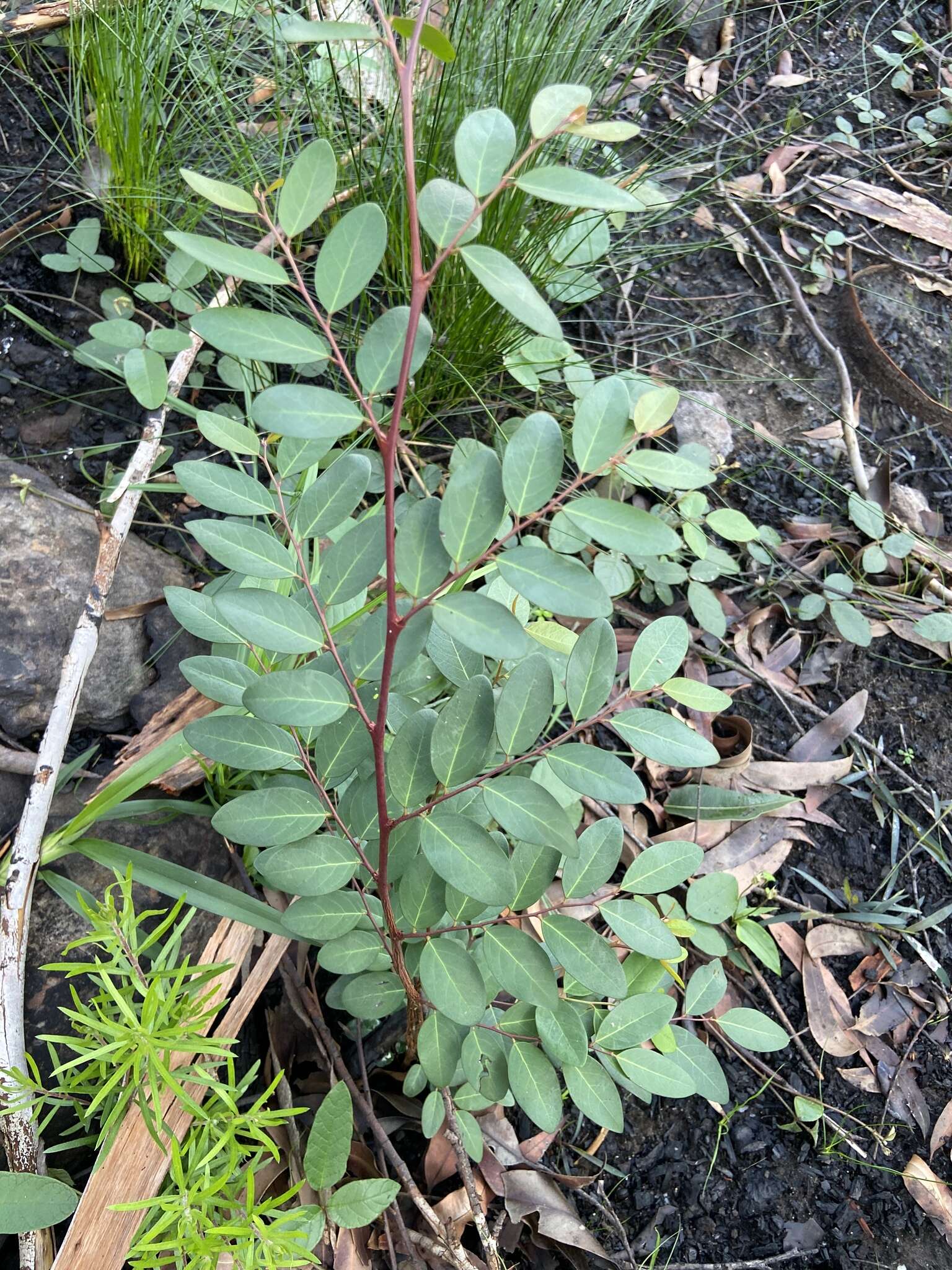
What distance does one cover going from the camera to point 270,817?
0.77 m

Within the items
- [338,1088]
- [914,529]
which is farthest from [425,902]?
[914,529]

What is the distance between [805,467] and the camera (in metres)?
1.89

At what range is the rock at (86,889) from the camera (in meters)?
1.04

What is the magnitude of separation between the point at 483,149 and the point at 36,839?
0.87 m

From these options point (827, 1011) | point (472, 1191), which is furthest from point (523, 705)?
point (827, 1011)

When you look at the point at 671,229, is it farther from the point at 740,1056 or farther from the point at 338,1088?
the point at 338,1088

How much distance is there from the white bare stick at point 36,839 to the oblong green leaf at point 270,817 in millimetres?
315

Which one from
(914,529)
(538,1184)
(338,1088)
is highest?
(914,529)

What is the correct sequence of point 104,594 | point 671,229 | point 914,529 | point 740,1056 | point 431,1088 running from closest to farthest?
point 431,1088 → point 104,594 → point 740,1056 → point 914,529 → point 671,229

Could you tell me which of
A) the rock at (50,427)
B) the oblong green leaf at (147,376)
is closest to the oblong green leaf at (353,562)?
the oblong green leaf at (147,376)

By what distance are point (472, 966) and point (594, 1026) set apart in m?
0.25

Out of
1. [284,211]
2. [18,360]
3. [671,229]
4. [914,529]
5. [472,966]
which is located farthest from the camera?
[671,229]

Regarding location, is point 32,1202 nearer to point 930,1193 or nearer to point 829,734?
point 930,1193

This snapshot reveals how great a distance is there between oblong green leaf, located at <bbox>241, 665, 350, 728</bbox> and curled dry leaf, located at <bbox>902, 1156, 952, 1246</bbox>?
1.20m
